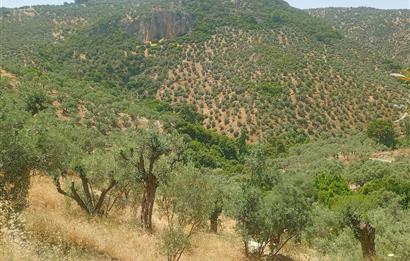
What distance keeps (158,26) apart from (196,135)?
5635 centimetres

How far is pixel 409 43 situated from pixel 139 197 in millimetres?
125313

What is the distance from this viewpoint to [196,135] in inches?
2896

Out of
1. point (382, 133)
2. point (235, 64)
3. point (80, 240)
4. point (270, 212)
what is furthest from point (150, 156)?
point (235, 64)

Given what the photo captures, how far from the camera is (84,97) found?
68.4 meters

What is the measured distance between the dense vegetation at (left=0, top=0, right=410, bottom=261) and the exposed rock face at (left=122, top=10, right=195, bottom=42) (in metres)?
0.38

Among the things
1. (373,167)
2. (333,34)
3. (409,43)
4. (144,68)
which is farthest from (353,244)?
(409,43)

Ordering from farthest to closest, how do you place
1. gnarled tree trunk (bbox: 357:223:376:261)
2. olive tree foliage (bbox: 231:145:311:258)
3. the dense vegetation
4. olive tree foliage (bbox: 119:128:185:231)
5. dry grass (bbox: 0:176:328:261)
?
olive tree foliage (bbox: 231:145:311:258), olive tree foliage (bbox: 119:128:185:231), the dense vegetation, gnarled tree trunk (bbox: 357:223:376:261), dry grass (bbox: 0:176:328:261)

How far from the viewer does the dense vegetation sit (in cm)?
1440

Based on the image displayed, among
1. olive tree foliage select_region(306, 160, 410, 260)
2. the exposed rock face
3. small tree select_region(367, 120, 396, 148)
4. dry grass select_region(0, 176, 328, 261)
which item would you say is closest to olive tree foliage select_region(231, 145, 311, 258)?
dry grass select_region(0, 176, 328, 261)

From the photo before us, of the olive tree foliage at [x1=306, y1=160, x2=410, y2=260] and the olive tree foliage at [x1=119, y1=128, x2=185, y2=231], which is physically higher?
the olive tree foliage at [x1=119, y1=128, x2=185, y2=231]

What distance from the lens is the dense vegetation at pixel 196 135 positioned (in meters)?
14.4

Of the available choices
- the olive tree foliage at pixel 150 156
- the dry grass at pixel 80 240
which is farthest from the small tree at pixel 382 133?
the olive tree foliage at pixel 150 156

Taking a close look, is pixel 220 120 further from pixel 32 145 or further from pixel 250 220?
pixel 32 145

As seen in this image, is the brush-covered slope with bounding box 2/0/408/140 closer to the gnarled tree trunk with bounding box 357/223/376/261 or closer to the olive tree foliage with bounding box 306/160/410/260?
the olive tree foliage with bounding box 306/160/410/260
